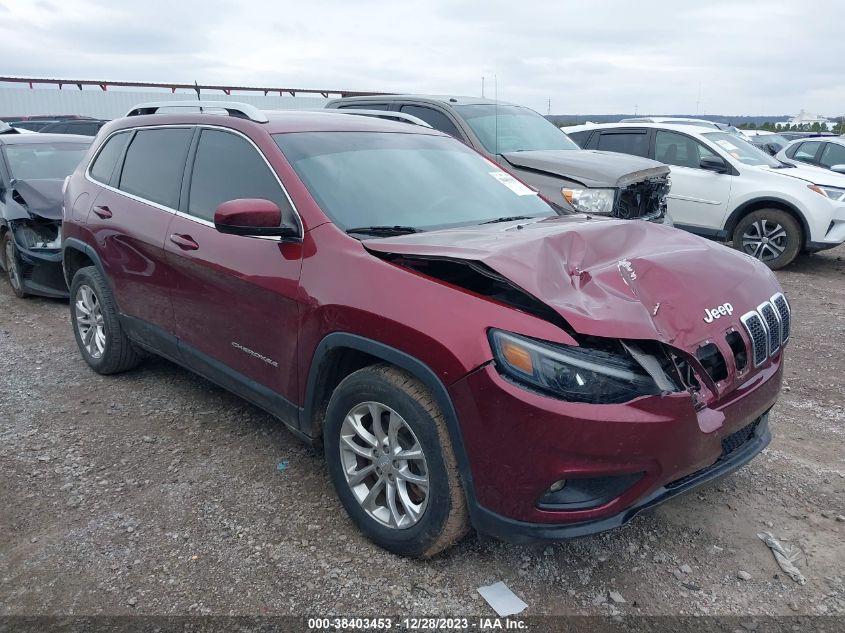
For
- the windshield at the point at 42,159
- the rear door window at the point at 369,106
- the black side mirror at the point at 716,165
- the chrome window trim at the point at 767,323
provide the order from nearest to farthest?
1. the chrome window trim at the point at 767,323
2. the windshield at the point at 42,159
3. the rear door window at the point at 369,106
4. the black side mirror at the point at 716,165

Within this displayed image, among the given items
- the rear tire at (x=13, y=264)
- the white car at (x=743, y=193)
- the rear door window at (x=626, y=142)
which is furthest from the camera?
the rear door window at (x=626, y=142)

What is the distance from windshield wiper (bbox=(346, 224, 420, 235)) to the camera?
305 centimetres

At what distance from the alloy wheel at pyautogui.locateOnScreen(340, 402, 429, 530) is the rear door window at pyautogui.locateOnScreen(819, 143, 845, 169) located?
13165 mm

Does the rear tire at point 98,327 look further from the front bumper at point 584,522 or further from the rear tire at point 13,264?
the front bumper at point 584,522

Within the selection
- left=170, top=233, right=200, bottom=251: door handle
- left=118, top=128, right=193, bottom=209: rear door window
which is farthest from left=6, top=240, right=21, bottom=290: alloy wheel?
left=170, top=233, right=200, bottom=251: door handle

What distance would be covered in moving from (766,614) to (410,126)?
3113mm

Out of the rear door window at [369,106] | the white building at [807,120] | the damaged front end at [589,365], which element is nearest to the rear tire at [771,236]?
the rear door window at [369,106]

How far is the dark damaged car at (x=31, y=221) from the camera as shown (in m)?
6.74

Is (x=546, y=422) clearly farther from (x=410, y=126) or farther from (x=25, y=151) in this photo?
(x=25, y=151)

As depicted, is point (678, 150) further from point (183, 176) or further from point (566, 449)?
point (566, 449)

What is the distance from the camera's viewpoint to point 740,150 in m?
9.30

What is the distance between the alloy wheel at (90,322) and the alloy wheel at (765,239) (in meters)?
7.50

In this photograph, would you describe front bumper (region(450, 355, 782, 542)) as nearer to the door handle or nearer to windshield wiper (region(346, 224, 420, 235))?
windshield wiper (region(346, 224, 420, 235))

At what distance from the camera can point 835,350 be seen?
5.50 m
